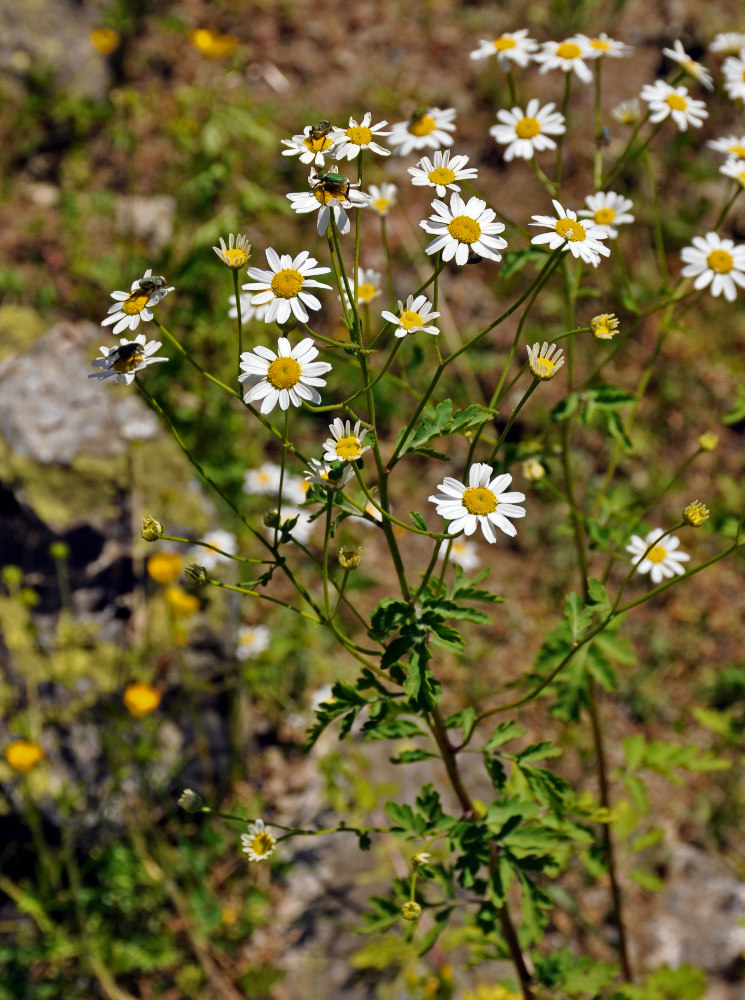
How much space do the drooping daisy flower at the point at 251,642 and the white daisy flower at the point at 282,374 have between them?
2.10m

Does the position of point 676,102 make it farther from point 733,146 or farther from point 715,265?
point 715,265

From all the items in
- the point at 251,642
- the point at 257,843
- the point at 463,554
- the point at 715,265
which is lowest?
the point at 257,843

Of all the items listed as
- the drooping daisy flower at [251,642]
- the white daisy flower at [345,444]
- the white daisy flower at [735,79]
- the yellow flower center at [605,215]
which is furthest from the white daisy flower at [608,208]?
the drooping daisy flower at [251,642]

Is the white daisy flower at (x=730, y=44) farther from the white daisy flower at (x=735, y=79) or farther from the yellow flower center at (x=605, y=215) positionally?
the yellow flower center at (x=605, y=215)

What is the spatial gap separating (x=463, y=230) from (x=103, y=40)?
4815mm

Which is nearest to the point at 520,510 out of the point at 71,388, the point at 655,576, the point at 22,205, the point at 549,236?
the point at 549,236

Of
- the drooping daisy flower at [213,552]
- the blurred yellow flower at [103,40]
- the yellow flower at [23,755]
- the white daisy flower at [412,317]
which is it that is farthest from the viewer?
the blurred yellow flower at [103,40]

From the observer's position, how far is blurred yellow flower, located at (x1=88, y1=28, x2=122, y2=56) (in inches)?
210

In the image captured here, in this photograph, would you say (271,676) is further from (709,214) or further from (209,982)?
(709,214)

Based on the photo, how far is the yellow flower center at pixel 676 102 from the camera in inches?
95.5

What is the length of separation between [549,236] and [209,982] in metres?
3.03

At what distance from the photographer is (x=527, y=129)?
7.89 ft

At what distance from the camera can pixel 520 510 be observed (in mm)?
1635

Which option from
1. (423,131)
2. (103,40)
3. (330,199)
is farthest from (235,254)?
(103,40)
